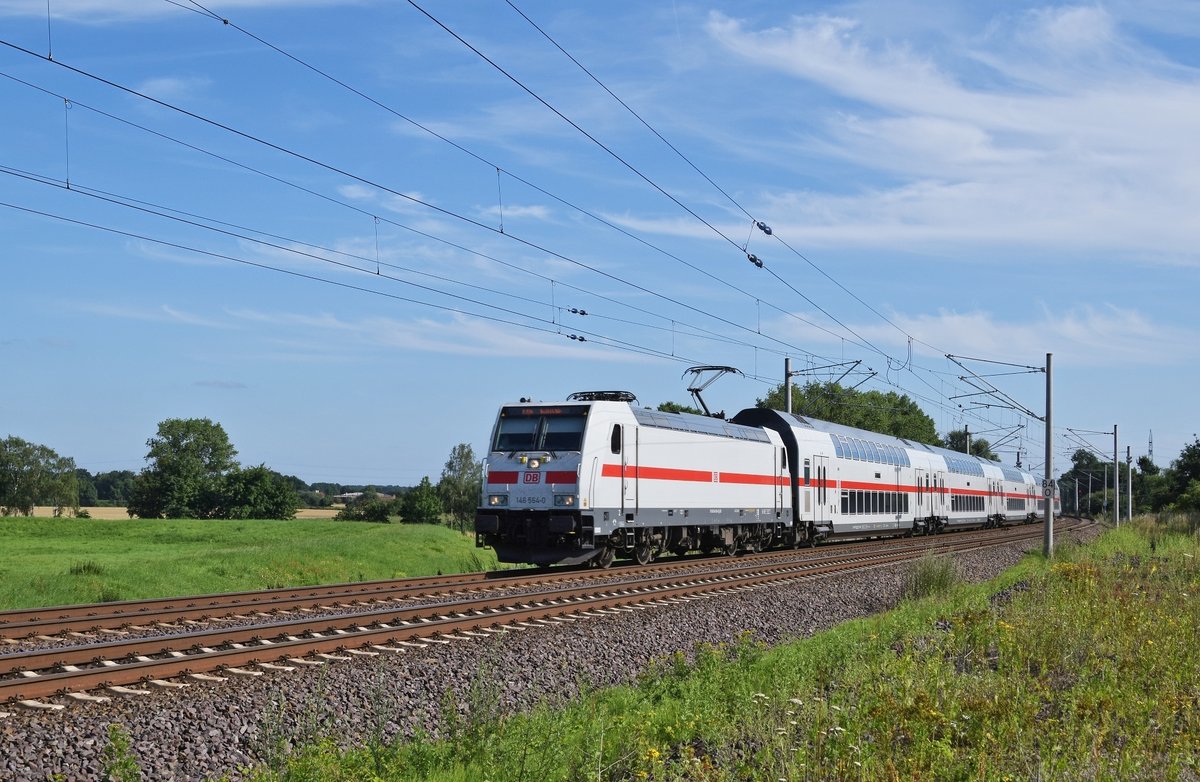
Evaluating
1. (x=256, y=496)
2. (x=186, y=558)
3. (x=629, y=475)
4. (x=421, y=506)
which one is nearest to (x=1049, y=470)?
(x=629, y=475)

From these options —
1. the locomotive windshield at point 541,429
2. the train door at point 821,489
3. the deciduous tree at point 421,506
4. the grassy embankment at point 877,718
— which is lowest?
the deciduous tree at point 421,506

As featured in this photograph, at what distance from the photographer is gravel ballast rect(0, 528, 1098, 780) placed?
8102 millimetres

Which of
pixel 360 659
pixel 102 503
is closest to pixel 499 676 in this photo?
pixel 360 659

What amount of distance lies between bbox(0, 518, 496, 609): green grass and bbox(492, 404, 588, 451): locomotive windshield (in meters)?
5.35

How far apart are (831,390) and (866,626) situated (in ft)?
287

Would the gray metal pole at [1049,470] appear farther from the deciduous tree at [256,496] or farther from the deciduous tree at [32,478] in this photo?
the deciduous tree at [32,478]

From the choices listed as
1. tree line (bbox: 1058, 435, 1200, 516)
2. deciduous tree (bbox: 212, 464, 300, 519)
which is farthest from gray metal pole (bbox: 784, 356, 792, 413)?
deciduous tree (bbox: 212, 464, 300, 519)

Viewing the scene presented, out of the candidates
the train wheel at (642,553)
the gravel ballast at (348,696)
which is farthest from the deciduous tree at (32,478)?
the gravel ballast at (348,696)

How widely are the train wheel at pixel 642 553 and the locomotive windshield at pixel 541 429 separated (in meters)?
4.20

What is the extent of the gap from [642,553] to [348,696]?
16719 millimetres

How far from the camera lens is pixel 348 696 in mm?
10320

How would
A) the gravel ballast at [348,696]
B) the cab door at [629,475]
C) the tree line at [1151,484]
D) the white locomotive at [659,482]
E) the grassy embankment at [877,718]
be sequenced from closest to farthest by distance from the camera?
the grassy embankment at [877,718]
the gravel ballast at [348,696]
the white locomotive at [659,482]
the cab door at [629,475]
the tree line at [1151,484]

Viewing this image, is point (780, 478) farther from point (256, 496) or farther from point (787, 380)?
point (256, 496)

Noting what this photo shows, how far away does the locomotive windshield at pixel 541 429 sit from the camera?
2372 cm
